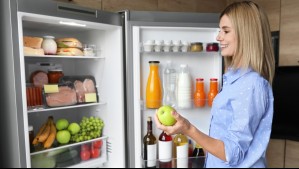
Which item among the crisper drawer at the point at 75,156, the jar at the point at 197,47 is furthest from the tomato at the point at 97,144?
the jar at the point at 197,47

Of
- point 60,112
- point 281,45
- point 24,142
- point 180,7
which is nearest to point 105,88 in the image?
point 60,112

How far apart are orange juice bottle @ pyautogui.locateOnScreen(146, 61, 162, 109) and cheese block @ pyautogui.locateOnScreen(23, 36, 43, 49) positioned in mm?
668

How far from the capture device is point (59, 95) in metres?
1.56

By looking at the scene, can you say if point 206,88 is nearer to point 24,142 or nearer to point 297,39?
point 297,39

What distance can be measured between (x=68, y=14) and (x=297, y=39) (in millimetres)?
1597

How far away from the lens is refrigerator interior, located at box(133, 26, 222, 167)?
5.12 feet

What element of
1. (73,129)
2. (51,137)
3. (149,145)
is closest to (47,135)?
(51,137)

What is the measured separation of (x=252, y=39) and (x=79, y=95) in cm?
120

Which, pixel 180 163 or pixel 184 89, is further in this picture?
pixel 184 89

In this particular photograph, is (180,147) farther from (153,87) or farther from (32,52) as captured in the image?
(32,52)

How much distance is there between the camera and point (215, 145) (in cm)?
79

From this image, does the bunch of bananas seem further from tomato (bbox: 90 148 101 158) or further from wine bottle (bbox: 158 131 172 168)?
wine bottle (bbox: 158 131 172 168)

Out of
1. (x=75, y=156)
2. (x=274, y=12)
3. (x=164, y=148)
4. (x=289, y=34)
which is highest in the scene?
(x=274, y=12)

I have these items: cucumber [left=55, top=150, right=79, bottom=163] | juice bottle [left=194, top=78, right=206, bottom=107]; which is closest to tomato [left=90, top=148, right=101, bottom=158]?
cucumber [left=55, top=150, right=79, bottom=163]
